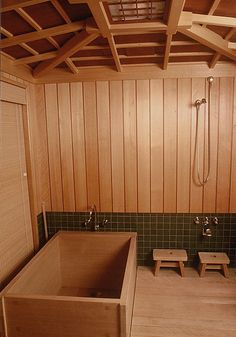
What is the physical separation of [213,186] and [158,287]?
4.19 ft

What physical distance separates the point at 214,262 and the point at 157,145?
146cm

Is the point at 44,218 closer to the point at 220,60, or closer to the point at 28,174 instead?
the point at 28,174

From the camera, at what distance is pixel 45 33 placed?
196cm

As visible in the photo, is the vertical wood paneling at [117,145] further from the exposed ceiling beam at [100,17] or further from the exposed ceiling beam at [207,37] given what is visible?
the exposed ceiling beam at [207,37]

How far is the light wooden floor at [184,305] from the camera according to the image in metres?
2.21

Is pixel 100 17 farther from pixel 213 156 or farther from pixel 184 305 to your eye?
pixel 184 305

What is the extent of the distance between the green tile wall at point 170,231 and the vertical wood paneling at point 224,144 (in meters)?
0.21

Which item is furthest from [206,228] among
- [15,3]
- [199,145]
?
[15,3]

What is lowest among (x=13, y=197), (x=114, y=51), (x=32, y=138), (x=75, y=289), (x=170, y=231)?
(x=75, y=289)

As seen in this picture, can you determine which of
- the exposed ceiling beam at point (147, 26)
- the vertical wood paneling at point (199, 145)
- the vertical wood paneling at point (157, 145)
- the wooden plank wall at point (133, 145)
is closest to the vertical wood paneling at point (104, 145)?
the wooden plank wall at point (133, 145)

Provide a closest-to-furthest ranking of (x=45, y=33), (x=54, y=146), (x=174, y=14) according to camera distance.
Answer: (x=174, y=14) → (x=45, y=33) → (x=54, y=146)

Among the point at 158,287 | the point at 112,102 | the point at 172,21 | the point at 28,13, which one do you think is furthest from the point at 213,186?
the point at 28,13

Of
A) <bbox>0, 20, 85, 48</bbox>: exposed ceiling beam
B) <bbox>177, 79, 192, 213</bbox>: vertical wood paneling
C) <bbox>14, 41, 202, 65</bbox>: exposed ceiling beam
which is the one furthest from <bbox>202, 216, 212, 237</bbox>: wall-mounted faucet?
<bbox>0, 20, 85, 48</bbox>: exposed ceiling beam

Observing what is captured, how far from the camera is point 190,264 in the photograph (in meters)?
3.16
